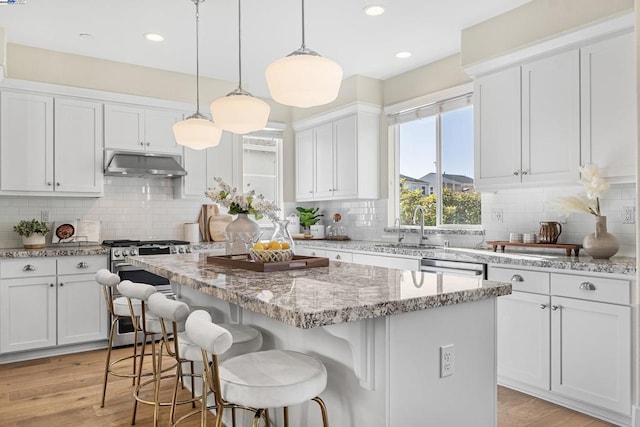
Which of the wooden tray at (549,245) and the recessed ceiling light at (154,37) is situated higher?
the recessed ceiling light at (154,37)

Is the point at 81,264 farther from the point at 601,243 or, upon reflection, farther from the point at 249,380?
the point at 601,243

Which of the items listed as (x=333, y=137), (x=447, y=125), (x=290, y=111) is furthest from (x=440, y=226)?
(x=290, y=111)

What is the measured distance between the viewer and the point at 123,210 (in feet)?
16.3

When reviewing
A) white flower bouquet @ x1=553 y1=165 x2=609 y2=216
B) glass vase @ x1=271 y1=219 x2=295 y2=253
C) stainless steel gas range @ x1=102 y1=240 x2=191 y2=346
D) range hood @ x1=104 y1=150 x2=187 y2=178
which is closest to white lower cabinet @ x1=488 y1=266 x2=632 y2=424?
white flower bouquet @ x1=553 y1=165 x2=609 y2=216

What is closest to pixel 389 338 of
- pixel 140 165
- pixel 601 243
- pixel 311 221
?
pixel 601 243

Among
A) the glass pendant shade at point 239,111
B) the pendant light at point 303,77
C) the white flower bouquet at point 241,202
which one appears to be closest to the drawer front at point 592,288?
the white flower bouquet at point 241,202

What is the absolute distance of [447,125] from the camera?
183 inches

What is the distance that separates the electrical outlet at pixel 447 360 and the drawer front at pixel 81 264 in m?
3.49

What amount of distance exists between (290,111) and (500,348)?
3.98 meters

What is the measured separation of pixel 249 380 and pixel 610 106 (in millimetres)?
2801

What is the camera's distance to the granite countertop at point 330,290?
1.42m

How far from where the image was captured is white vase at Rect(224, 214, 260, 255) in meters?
2.99

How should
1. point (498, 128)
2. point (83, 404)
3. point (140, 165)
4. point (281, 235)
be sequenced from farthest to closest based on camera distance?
point (140, 165) → point (498, 128) → point (83, 404) → point (281, 235)

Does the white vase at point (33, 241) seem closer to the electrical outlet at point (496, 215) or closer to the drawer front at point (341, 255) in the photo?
the drawer front at point (341, 255)
